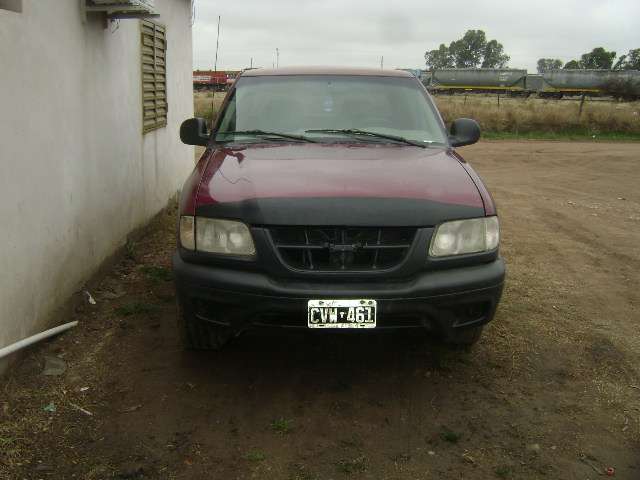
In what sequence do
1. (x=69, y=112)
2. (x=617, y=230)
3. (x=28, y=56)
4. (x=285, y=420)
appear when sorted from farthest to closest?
(x=617, y=230) → (x=69, y=112) → (x=28, y=56) → (x=285, y=420)

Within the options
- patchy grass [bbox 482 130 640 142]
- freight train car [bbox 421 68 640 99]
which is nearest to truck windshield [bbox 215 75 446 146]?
patchy grass [bbox 482 130 640 142]

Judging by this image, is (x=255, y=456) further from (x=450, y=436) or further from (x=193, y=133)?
(x=193, y=133)

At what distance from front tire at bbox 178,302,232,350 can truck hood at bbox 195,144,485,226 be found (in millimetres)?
547

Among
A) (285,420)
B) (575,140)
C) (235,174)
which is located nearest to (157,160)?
(235,174)

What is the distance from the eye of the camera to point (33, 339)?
3518 mm

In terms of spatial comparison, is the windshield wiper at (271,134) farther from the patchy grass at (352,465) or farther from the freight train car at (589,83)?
the freight train car at (589,83)

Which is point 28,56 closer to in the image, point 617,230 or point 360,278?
point 360,278

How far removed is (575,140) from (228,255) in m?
21.2

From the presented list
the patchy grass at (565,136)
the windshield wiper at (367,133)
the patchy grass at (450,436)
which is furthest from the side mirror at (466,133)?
the patchy grass at (565,136)

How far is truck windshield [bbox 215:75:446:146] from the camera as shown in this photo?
13.6ft

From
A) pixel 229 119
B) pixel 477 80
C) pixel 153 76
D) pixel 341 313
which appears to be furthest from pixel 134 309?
pixel 477 80

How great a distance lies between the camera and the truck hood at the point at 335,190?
117 inches

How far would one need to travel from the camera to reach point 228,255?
303 centimetres

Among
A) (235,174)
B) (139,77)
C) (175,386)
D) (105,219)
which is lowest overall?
(175,386)
